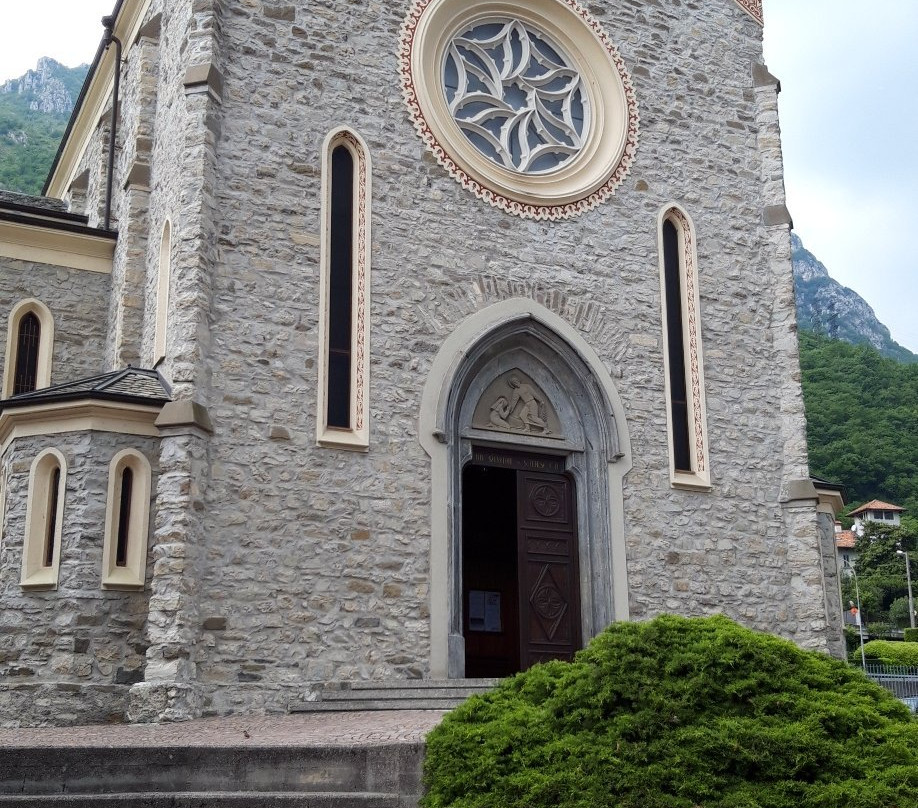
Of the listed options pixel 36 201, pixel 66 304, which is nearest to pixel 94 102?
pixel 36 201

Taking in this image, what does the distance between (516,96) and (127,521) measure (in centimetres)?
777

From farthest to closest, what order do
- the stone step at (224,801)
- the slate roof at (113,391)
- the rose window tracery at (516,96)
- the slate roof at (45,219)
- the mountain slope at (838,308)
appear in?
1. the mountain slope at (838,308)
2. the slate roof at (45,219)
3. the rose window tracery at (516,96)
4. the slate roof at (113,391)
5. the stone step at (224,801)

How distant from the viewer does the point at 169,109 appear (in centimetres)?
1395

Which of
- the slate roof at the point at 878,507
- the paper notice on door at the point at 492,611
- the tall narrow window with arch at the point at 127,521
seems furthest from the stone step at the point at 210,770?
the slate roof at the point at 878,507

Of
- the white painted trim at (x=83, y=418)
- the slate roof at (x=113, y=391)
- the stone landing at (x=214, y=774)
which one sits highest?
the slate roof at (x=113, y=391)

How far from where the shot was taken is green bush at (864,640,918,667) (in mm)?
31703

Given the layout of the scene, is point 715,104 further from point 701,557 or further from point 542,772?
point 542,772

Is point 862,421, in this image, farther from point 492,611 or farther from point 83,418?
point 83,418

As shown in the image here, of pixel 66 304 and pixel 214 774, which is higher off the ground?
pixel 66 304

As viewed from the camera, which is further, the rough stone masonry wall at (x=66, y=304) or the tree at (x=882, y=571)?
the tree at (x=882, y=571)

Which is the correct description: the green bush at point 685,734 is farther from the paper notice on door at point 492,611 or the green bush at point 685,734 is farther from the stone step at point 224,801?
the paper notice on door at point 492,611

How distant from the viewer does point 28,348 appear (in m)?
15.7

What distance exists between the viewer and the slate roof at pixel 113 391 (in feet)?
37.5

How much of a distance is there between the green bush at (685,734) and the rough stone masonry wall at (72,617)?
5169 millimetres
